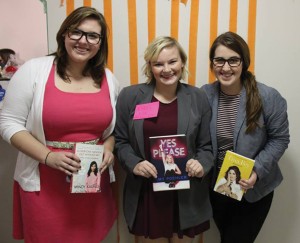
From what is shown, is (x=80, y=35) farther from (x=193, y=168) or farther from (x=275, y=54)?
(x=275, y=54)

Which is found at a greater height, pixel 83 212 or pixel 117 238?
pixel 83 212

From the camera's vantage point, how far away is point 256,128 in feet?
4.64

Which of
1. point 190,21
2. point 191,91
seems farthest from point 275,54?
point 191,91

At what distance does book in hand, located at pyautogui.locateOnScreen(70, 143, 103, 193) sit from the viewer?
4.05 ft

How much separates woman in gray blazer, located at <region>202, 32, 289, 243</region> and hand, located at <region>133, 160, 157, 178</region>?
0.36m

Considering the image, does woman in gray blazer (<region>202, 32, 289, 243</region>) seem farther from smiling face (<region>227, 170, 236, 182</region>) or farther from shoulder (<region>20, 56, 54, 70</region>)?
shoulder (<region>20, 56, 54, 70</region>)

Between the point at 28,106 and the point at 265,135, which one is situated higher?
the point at 28,106

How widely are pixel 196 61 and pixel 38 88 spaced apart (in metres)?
0.97

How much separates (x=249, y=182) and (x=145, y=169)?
1.64 feet

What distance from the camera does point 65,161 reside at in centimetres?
122

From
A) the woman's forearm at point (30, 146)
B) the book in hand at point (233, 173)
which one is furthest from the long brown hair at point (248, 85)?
the woman's forearm at point (30, 146)

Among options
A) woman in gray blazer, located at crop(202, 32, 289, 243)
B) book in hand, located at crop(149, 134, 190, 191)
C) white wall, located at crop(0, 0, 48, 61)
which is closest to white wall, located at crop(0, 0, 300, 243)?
white wall, located at crop(0, 0, 48, 61)

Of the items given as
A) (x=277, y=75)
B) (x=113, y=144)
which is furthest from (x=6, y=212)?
(x=277, y=75)

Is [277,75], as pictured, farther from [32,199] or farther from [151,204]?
[32,199]
